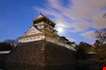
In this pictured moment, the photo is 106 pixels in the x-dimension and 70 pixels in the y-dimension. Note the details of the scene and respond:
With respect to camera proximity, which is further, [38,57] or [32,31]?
[32,31]

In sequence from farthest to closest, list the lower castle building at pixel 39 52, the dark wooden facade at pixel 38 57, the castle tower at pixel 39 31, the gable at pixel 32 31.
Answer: the gable at pixel 32 31 < the castle tower at pixel 39 31 < the lower castle building at pixel 39 52 < the dark wooden facade at pixel 38 57

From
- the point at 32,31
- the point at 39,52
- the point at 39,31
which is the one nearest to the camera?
the point at 39,52

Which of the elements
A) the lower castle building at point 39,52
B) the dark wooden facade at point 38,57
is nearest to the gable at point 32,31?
the lower castle building at point 39,52

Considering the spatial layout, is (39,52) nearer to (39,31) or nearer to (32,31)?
(39,31)

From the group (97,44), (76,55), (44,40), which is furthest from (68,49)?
(44,40)

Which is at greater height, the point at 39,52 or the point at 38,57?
the point at 39,52

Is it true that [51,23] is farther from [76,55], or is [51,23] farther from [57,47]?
[76,55]

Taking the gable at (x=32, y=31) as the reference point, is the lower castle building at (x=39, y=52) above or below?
below

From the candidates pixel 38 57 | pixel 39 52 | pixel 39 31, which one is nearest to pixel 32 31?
pixel 39 31

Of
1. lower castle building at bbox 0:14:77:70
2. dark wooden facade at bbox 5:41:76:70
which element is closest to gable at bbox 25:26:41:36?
lower castle building at bbox 0:14:77:70

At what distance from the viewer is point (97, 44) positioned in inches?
785

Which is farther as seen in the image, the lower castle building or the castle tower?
the castle tower

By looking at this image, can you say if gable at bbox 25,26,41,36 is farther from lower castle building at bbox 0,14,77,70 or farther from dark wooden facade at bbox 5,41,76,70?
dark wooden facade at bbox 5,41,76,70

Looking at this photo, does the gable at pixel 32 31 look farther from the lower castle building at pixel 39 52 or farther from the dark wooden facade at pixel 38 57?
the dark wooden facade at pixel 38 57
